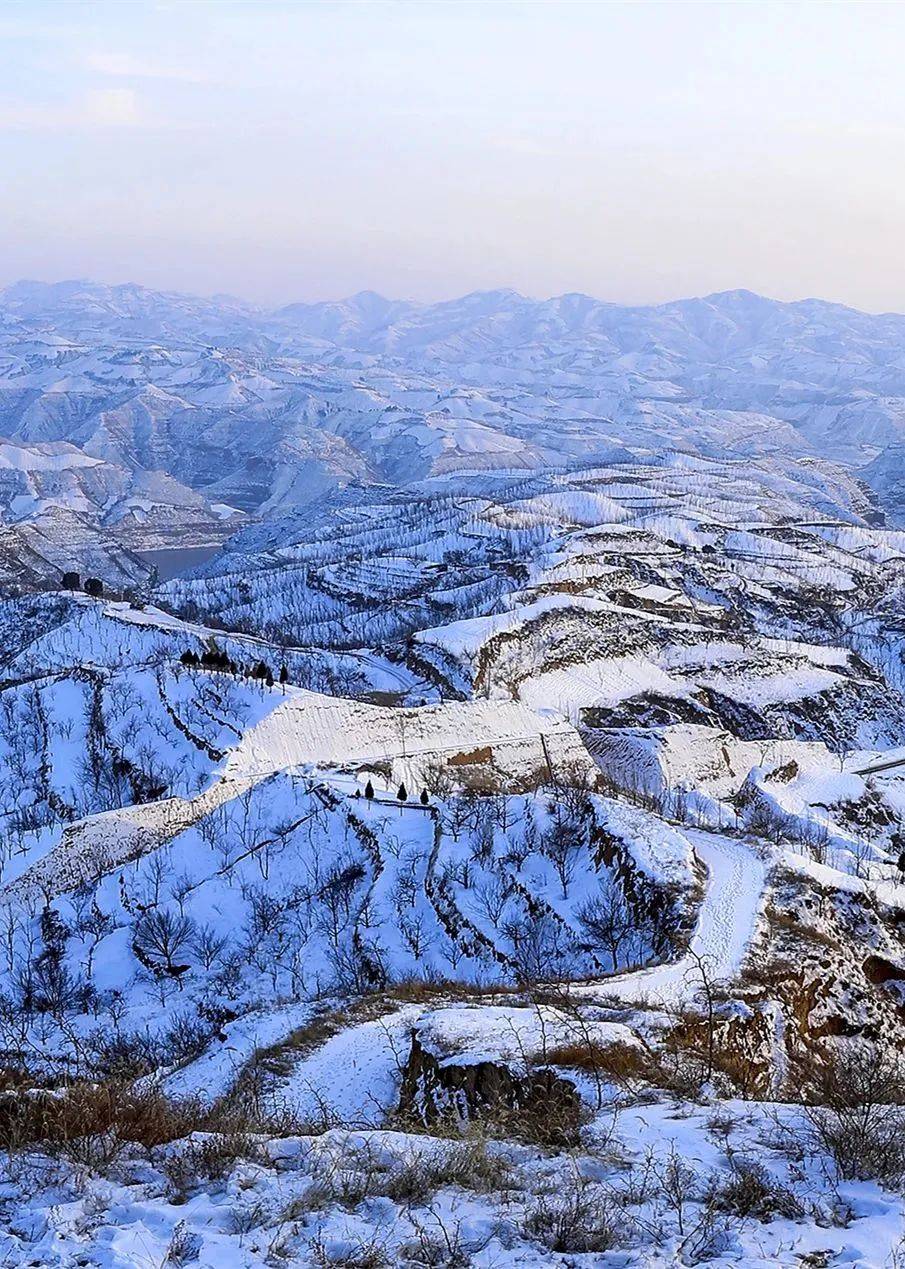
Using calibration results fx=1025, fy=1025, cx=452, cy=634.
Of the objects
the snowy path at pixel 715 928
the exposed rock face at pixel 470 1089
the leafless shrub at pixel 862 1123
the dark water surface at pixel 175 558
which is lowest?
the dark water surface at pixel 175 558

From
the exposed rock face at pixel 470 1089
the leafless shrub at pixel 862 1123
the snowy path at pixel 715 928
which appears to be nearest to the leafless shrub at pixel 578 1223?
the leafless shrub at pixel 862 1123

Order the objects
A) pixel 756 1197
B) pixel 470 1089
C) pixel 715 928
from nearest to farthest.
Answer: pixel 756 1197, pixel 470 1089, pixel 715 928

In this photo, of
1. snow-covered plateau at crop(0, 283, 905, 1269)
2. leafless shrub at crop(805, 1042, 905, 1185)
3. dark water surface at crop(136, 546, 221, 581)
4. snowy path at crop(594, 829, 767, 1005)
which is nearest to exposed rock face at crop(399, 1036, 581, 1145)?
snow-covered plateau at crop(0, 283, 905, 1269)

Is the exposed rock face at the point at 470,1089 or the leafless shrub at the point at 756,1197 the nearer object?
the leafless shrub at the point at 756,1197

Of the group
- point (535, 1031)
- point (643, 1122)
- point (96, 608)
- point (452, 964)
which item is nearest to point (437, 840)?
point (452, 964)

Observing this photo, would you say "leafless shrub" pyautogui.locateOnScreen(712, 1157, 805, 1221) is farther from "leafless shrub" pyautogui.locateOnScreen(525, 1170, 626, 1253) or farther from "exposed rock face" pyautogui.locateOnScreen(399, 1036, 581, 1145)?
"exposed rock face" pyautogui.locateOnScreen(399, 1036, 581, 1145)

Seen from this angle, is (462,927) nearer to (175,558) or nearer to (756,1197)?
(756,1197)

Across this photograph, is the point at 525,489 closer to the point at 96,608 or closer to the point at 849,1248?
the point at 96,608

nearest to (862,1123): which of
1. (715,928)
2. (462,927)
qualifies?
(715,928)

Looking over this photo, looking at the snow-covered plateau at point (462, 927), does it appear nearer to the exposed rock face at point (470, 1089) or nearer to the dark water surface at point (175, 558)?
Result: the exposed rock face at point (470, 1089)
